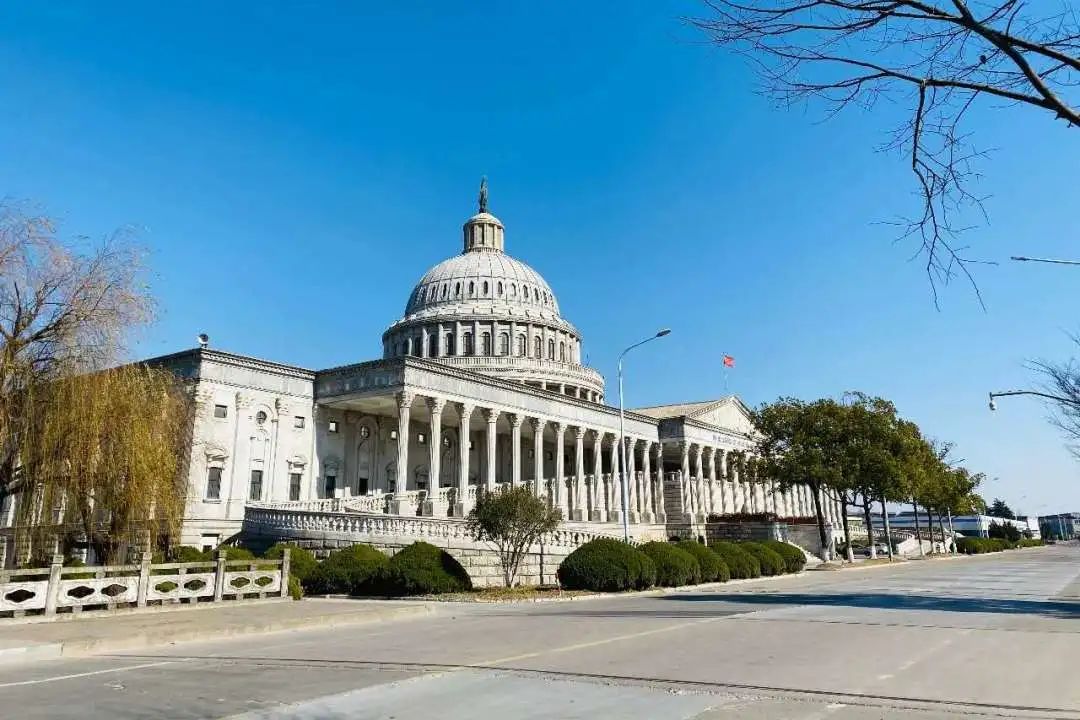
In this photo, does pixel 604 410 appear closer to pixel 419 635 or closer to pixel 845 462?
pixel 845 462

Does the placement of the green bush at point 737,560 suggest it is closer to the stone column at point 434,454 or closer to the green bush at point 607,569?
the green bush at point 607,569

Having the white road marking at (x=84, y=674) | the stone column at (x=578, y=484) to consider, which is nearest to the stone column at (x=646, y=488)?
the stone column at (x=578, y=484)

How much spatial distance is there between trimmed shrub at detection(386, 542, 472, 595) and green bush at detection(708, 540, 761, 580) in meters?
13.4

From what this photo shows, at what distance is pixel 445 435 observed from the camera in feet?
218

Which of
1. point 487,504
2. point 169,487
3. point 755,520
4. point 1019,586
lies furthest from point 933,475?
point 169,487

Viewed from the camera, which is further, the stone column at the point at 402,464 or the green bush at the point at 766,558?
the stone column at the point at 402,464

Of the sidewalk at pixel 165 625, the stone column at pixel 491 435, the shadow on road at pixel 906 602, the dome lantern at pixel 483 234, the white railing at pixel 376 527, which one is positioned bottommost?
the shadow on road at pixel 906 602

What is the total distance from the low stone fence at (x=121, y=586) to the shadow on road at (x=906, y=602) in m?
12.3

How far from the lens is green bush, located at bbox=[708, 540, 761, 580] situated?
3544 cm

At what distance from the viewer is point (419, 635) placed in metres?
15.2

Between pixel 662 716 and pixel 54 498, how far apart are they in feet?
62.9

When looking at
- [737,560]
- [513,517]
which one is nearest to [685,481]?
[737,560]

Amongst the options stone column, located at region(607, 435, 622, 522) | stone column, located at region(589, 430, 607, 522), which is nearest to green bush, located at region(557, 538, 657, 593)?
stone column, located at region(589, 430, 607, 522)

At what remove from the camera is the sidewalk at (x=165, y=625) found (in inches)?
514
